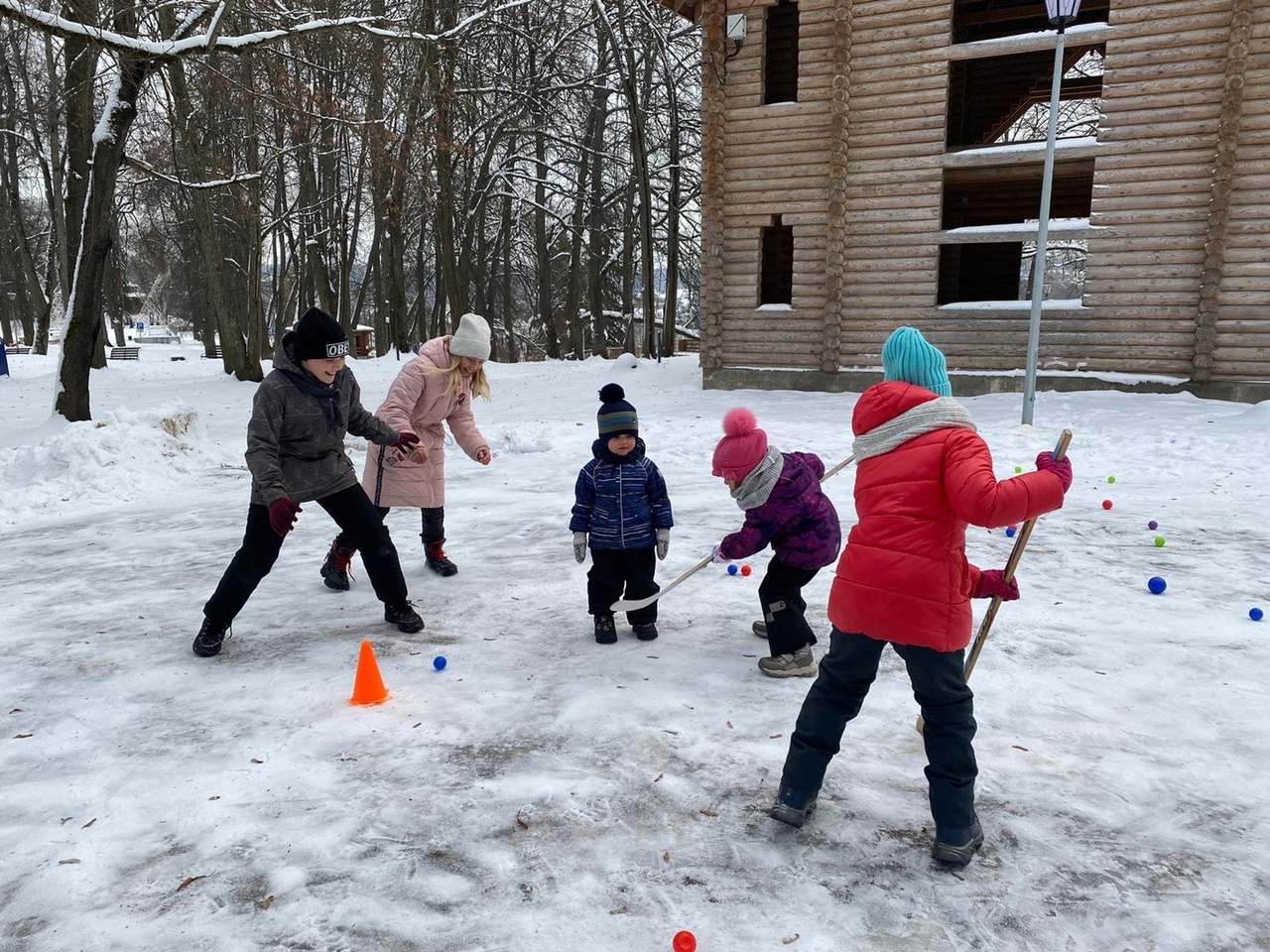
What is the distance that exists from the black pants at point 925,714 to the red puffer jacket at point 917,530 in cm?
7

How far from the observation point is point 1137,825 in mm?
2889

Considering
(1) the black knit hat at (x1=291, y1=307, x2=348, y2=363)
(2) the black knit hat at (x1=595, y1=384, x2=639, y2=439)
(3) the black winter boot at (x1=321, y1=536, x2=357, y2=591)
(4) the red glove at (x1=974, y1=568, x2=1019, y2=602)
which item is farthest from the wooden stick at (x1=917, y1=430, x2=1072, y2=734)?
(3) the black winter boot at (x1=321, y1=536, x2=357, y2=591)

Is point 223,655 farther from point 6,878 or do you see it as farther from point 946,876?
point 946,876

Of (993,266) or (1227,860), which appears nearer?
(1227,860)

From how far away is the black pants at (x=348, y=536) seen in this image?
437 centimetres

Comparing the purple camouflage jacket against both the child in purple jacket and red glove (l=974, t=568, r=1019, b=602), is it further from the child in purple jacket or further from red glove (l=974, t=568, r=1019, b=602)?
red glove (l=974, t=568, r=1019, b=602)

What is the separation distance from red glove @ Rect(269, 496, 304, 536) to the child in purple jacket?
1936 mm

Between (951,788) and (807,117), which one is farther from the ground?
(807,117)

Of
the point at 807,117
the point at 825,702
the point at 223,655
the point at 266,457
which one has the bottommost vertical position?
the point at 223,655

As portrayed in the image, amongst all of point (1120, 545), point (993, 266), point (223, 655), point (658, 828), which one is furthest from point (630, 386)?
point (658, 828)

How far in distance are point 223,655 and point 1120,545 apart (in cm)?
595

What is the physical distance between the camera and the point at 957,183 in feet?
53.4

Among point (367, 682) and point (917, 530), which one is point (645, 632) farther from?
point (917, 530)

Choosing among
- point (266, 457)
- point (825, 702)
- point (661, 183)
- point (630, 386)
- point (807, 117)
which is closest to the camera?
point (825, 702)
